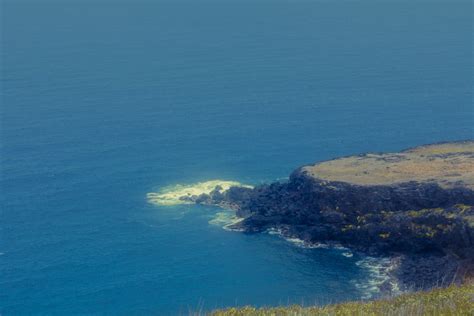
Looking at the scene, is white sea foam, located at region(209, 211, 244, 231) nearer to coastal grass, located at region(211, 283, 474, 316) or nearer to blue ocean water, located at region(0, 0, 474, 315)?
blue ocean water, located at region(0, 0, 474, 315)

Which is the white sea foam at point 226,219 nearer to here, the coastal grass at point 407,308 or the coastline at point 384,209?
the coastline at point 384,209

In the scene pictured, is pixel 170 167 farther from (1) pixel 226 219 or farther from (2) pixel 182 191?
(1) pixel 226 219

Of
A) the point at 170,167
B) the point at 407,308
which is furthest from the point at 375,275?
the point at 407,308

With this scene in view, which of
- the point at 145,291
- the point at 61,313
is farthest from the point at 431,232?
the point at 61,313

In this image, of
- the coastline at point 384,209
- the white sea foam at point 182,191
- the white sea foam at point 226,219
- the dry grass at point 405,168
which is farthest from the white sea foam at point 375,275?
the white sea foam at point 182,191

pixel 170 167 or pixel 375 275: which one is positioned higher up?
pixel 170 167
